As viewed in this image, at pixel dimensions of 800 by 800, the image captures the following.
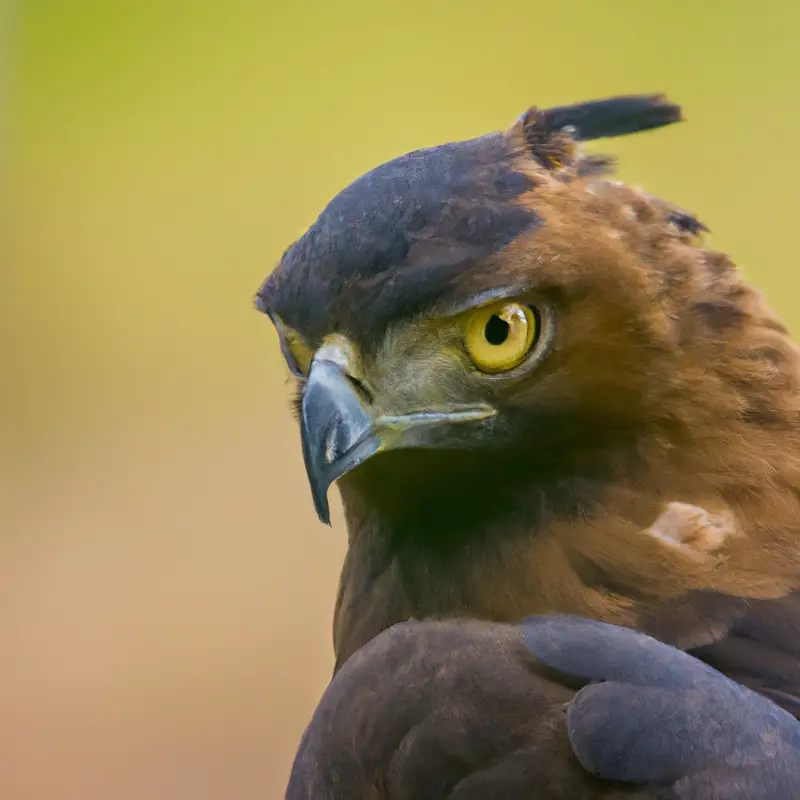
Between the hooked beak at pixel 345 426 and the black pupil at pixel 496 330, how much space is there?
5 centimetres

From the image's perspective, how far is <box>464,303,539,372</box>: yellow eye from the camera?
2.41ft

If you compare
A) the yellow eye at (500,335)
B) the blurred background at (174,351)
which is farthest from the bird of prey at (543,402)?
the blurred background at (174,351)

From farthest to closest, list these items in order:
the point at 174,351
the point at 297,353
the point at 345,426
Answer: the point at 174,351
the point at 297,353
the point at 345,426

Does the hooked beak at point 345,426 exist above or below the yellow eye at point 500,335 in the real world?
below

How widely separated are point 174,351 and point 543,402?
Result: 1379 millimetres

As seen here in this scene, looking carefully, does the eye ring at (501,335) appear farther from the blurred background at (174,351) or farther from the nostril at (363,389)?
the blurred background at (174,351)

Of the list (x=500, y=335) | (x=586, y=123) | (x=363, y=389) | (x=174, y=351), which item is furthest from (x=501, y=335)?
(x=174, y=351)

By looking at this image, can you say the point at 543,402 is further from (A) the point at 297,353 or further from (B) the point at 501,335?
(A) the point at 297,353

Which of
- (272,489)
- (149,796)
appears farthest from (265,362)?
(149,796)

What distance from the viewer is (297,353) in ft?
2.76

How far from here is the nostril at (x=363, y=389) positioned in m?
0.77

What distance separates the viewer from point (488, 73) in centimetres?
180

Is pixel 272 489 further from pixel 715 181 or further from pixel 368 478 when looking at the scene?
pixel 368 478

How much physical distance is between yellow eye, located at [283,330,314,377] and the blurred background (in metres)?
1.02
